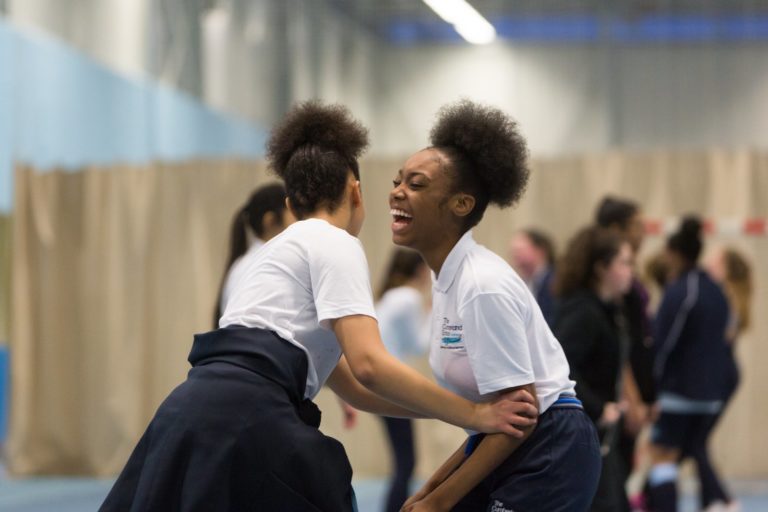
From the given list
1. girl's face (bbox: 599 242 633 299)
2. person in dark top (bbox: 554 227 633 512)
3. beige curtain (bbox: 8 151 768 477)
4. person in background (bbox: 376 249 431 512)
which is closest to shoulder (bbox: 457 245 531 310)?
person in dark top (bbox: 554 227 633 512)

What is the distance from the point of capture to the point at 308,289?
2.52 meters

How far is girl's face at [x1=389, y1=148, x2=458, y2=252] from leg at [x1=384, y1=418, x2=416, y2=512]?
117 inches

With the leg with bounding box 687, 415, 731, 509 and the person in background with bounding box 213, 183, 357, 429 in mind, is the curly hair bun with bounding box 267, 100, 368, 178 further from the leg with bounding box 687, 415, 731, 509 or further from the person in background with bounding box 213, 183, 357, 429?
the leg with bounding box 687, 415, 731, 509

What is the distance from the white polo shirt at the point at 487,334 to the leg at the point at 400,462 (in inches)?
115

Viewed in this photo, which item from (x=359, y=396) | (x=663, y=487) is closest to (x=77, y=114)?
(x=663, y=487)

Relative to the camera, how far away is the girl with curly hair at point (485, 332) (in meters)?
2.44

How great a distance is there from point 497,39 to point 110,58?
2767mm

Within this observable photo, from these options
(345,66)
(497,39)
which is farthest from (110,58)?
(497,39)

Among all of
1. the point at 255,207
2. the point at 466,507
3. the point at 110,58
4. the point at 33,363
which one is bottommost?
the point at 33,363

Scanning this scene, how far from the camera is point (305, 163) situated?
2.65 meters

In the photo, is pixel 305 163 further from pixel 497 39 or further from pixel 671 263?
pixel 497 39

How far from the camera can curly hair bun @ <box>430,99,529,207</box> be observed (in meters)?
2.59

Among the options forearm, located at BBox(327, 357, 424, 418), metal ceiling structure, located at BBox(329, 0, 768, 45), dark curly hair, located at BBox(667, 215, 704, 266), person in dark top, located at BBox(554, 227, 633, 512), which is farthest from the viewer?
metal ceiling structure, located at BBox(329, 0, 768, 45)

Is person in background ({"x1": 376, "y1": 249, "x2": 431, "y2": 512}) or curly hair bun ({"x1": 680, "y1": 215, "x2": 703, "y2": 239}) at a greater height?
curly hair bun ({"x1": 680, "y1": 215, "x2": 703, "y2": 239})
